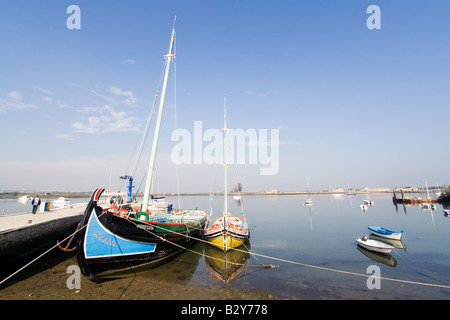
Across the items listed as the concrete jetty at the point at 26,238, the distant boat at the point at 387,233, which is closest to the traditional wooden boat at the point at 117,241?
the concrete jetty at the point at 26,238

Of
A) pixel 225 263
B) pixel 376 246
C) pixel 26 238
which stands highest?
pixel 26 238

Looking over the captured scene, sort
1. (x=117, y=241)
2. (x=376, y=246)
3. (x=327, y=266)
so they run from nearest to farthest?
(x=117, y=241) < (x=327, y=266) < (x=376, y=246)

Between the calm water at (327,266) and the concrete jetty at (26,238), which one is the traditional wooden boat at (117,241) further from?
the concrete jetty at (26,238)

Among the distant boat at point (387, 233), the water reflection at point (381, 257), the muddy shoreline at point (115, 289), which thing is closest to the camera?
the muddy shoreline at point (115, 289)

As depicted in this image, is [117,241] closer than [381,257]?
Yes

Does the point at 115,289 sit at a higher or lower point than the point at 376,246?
higher

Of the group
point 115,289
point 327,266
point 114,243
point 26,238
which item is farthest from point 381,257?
point 26,238

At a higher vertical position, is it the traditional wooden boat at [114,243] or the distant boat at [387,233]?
the traditional wooden boat at [114,243]

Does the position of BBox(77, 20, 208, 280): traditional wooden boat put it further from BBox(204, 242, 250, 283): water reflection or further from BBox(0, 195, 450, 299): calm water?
BBox(204, 242, 250, 283): water reflection

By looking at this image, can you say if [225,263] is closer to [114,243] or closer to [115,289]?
[115,289]

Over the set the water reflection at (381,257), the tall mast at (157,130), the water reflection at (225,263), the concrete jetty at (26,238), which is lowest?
the water reflection at (381,257)

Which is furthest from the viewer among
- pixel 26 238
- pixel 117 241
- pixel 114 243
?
pixel 26 238
